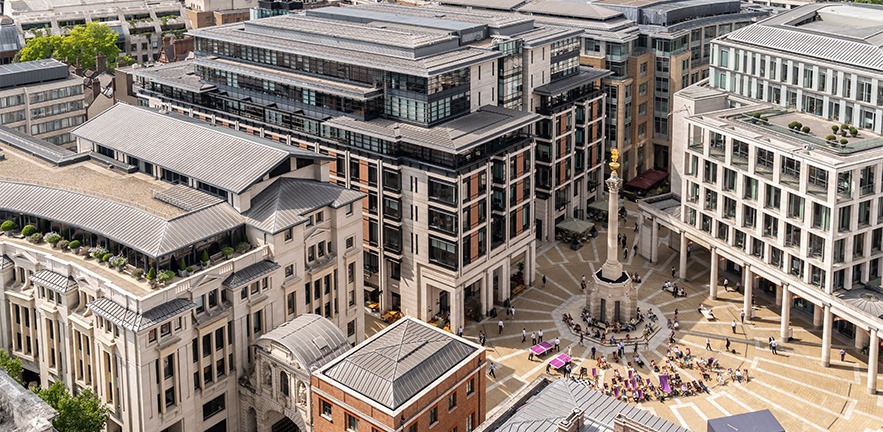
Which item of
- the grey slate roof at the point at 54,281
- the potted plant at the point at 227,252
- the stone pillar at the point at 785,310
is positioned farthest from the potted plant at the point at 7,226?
the stone pillar at the point at 785,310

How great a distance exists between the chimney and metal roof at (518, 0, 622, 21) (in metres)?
125

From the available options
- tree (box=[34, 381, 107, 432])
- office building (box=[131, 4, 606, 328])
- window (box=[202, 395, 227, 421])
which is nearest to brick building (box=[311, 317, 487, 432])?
window (box=[202, 395, 227, 421])

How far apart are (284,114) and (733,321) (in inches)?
2959

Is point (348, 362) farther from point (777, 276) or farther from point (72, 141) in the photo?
point (72, 141)

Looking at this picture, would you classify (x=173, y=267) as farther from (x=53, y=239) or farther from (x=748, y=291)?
(x=748, y=291)

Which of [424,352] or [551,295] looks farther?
[551,295]

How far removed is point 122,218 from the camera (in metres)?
112

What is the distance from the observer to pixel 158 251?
105938 mm

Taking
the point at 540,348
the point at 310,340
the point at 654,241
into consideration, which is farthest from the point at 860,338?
the point at 310,340

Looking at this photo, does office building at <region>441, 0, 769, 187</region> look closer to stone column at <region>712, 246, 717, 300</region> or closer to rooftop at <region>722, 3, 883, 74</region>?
rooftop at <region>722, 3, 883, 74</region>

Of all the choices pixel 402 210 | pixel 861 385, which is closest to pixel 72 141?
pixel 402 210

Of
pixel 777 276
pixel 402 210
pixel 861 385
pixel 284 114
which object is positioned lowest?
pixel 861 385

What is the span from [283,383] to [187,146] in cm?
3754

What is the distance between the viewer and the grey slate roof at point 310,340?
344 feet
